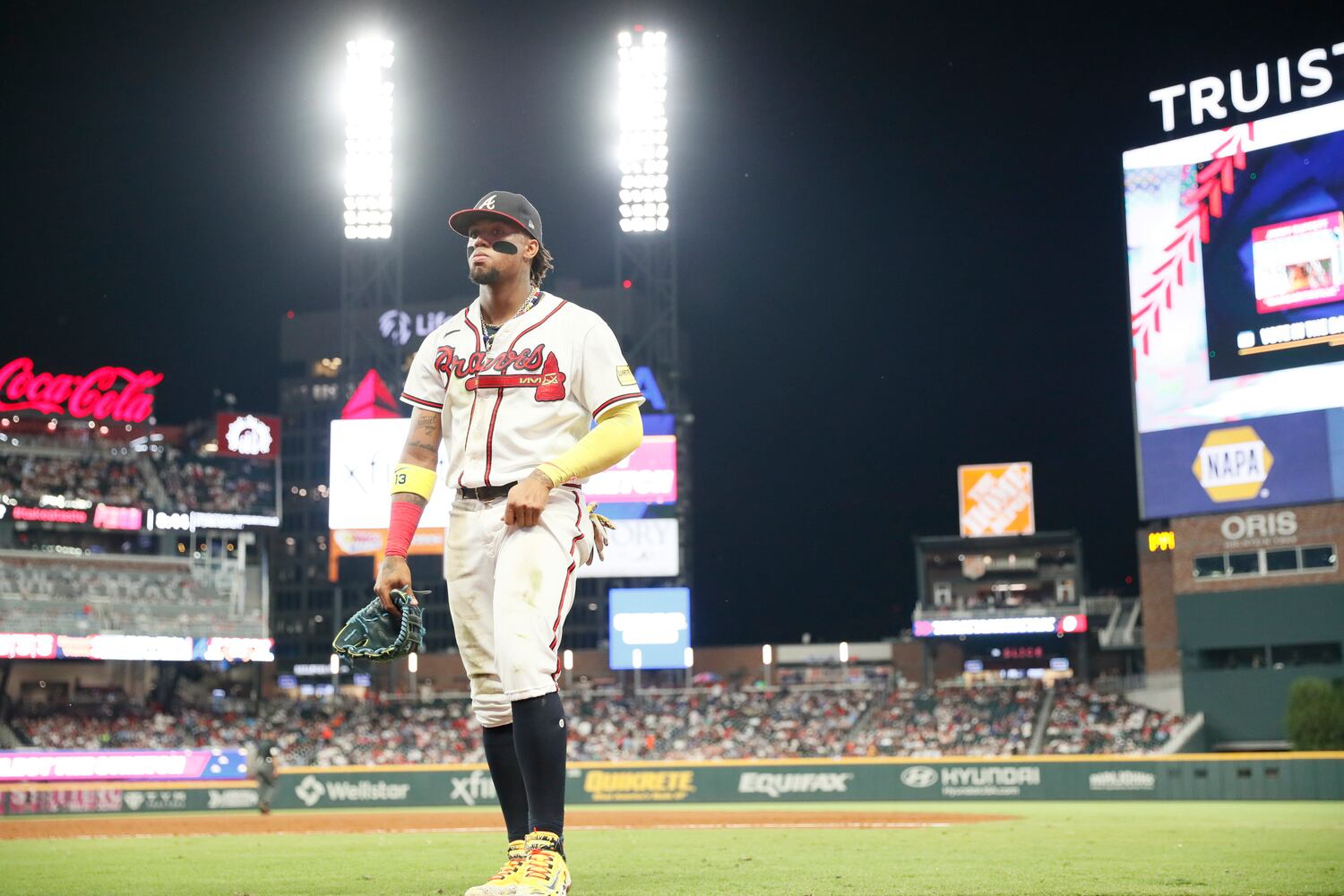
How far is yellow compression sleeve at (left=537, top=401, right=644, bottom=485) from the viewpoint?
15.0 feet

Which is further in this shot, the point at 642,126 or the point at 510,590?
the point at 642,126

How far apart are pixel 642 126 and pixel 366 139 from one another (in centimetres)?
818

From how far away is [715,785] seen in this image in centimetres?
2630

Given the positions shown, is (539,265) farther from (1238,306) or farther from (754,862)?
(1238,306)

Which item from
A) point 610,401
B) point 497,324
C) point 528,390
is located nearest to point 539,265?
point 497,324

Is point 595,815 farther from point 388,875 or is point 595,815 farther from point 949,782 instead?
point 388,875

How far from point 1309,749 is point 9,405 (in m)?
36.3

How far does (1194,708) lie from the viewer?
3656 cm

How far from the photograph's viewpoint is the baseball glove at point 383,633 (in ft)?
15.1

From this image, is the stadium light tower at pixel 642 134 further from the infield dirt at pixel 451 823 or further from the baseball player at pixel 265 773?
the infield dirt at pixel 451 823

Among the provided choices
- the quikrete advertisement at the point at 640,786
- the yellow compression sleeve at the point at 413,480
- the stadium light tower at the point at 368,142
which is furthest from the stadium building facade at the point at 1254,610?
the yellow compression sleeve at the point at 413,480

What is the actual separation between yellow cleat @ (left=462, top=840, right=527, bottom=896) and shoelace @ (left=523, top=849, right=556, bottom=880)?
3 centimetres

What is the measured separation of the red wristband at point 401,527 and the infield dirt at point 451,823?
938cm

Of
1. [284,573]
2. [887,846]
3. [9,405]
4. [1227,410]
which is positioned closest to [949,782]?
[1227,410]
